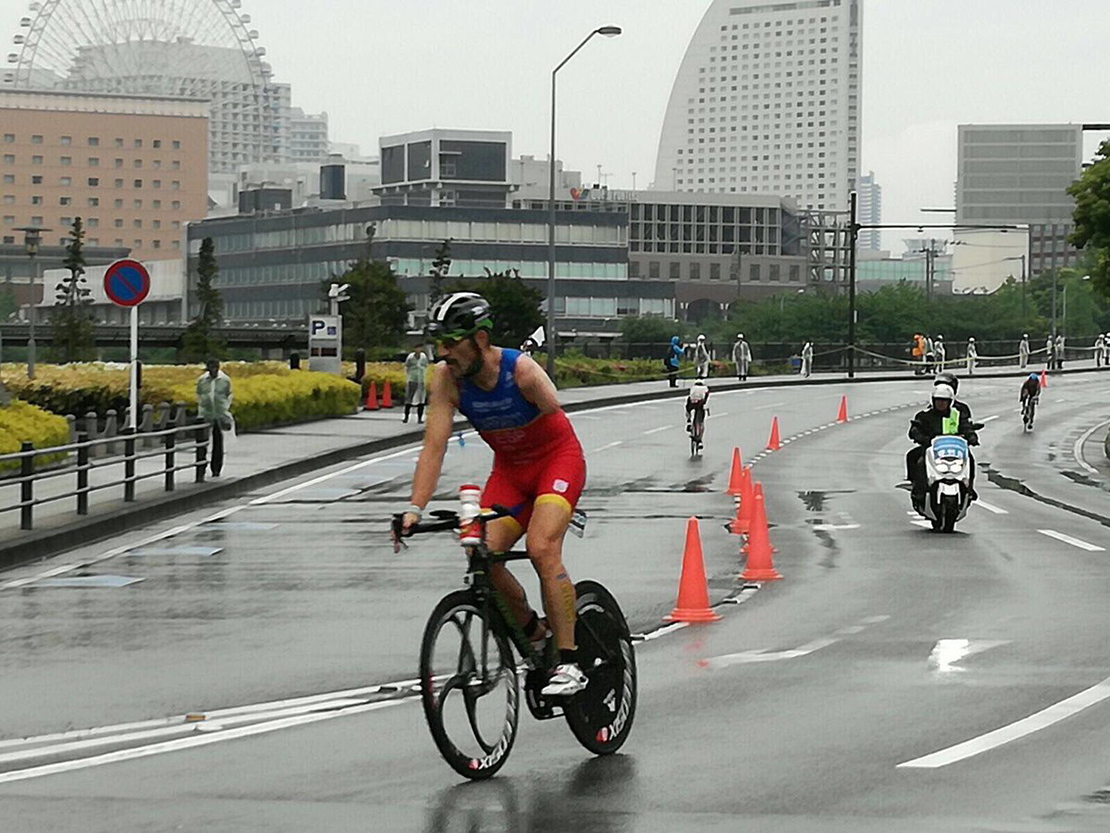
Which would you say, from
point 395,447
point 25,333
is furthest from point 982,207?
point 395,447

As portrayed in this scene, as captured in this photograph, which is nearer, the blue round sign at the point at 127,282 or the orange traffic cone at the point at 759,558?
the orange traffic cone at the point at 759,558

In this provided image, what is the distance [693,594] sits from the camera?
14641 millimetres

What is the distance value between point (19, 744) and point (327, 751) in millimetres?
1528

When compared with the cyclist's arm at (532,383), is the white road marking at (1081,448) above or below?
below

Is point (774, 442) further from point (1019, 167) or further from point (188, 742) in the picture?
point (1019, 167)

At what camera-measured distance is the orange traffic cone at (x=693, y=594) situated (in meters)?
14.5

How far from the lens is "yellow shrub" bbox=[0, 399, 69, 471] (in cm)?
2845

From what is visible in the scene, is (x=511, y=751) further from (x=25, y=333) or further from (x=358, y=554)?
(x=25, y=333)

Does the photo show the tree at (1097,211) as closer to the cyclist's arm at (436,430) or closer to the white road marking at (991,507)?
the white road marking at (991,507)

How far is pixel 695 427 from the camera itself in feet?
124

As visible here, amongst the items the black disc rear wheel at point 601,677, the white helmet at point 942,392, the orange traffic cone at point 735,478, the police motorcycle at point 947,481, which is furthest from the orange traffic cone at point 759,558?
the orange traffic cone at point 735,478

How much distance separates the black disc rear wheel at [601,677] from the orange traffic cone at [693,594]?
5389 millimetres

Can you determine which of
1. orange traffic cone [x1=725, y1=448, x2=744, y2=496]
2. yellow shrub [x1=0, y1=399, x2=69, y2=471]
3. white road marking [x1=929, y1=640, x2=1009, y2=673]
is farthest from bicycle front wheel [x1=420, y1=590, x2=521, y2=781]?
orange traffic cone [x1=725, y1=448, x2=744, y2=496]

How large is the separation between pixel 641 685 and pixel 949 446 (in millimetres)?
11891
